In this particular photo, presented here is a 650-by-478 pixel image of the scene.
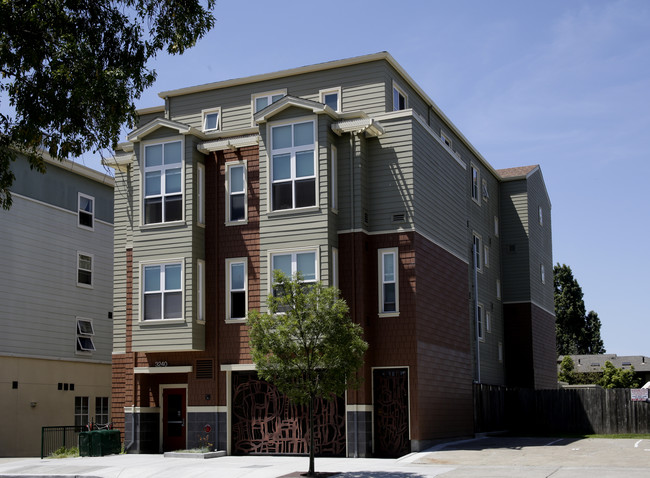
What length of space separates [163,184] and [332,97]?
6.69 meters

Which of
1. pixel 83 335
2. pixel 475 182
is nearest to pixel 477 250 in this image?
pixel 475 182

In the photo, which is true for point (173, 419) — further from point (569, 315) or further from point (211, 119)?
point (569, 315)

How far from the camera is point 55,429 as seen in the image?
32.2 meters

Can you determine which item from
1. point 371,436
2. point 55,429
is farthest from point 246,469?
point 55,429

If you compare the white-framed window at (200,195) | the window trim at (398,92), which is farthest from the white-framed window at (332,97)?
the white-framed window at (200,195)

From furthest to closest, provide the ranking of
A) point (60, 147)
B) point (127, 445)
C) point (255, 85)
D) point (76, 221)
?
point (76, 221)
point (255, 85)
point (127, 445)
point (60, 147)

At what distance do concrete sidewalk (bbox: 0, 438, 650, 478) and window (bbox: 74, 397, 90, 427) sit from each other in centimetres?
956

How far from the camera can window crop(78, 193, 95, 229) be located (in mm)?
37000

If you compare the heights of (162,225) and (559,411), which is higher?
(162,225)

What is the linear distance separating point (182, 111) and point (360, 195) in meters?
9.41

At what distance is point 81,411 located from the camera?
35750 mm

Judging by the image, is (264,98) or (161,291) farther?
(264,98)

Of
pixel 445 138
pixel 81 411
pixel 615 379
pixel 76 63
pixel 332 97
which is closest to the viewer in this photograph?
pixel 76 63

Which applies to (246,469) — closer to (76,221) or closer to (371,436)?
(371,436)
